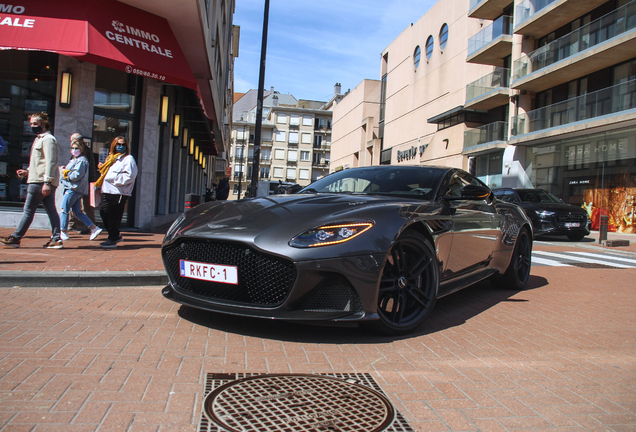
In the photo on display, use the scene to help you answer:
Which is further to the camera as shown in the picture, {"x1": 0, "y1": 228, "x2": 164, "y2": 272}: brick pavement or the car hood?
{"x1": 0, "y1": 228, "x2": 164, "y2": 272}: brick pavement

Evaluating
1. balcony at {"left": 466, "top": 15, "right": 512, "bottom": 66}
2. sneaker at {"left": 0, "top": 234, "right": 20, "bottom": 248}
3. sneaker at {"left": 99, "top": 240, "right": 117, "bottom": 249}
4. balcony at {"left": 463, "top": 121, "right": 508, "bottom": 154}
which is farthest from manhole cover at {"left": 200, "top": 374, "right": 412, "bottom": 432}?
balcony at {"left": 466, "top": 15, "right": 512, "bottom": 66}

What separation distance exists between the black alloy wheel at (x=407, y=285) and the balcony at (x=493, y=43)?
27.1 metres

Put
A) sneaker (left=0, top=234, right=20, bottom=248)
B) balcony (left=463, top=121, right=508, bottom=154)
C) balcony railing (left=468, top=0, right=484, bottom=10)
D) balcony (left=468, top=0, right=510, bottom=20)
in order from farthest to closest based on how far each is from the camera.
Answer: balcony railing (left=468, top=0, right=484, bottom=10) < balcony (left=468, top=0, right=510, bottom=20) < balcony (left=463, top=121, right=508, bottom=154) < sneaker (left=0, top=234, right=20, bottom=248)

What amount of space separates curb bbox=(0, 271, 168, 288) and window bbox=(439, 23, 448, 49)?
34.4 metres

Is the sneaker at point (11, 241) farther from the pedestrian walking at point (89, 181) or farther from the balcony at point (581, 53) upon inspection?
the balcony at point (581, 53)

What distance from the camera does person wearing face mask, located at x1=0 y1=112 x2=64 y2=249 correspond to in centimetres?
660

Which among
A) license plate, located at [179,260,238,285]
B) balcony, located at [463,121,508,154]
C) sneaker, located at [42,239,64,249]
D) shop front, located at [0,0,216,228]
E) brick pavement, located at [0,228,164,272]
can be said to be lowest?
brick pavement, located at [0,228,164,272]

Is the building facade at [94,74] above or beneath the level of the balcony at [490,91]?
beneath

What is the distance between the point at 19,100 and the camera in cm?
937

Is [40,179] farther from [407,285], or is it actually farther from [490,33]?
[490,33]

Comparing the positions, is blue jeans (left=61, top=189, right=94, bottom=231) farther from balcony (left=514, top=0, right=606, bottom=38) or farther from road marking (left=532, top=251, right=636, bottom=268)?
balcony (left=514, top=0, right=606, bottom=38)

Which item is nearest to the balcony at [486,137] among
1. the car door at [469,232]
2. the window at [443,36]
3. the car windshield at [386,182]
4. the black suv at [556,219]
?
the window at [443,36]

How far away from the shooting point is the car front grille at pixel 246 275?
10.1ft

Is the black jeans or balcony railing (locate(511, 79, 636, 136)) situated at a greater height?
balcony railing (locate(511, 79, 636, 136))
